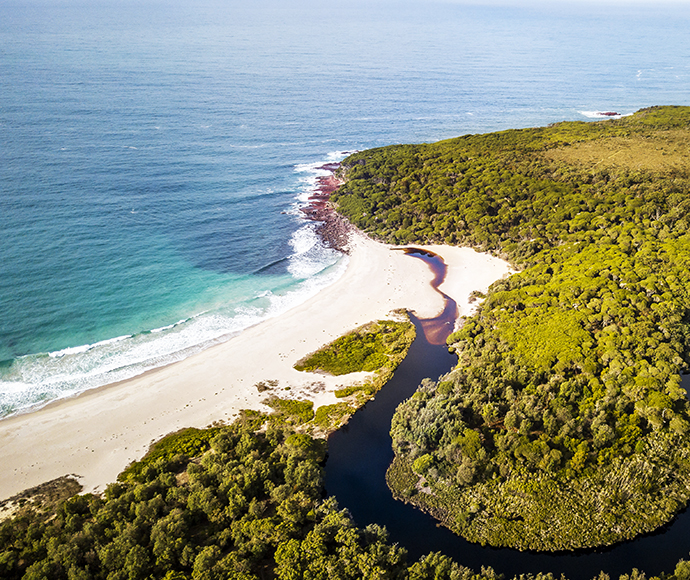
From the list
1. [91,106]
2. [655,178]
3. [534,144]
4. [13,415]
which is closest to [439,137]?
[534,144]

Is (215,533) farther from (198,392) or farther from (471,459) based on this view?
(471,459)

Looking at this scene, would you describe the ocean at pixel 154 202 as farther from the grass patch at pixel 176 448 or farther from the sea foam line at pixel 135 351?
the grass patch at pixel 176 448

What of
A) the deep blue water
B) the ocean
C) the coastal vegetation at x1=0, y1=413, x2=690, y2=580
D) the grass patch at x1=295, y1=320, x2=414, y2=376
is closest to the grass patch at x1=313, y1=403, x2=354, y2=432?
the coastal vegetation at x1=0, y1=413, x2=690, y2=580

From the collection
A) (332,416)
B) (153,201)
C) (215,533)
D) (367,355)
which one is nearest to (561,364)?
(367,355)

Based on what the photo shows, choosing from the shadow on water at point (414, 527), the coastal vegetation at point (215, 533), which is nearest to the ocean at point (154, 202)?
the coastal vegetation at point (215, 533)

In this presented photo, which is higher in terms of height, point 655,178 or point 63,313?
point 655,178

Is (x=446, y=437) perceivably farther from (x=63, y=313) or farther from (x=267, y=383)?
(x=63, y=313)

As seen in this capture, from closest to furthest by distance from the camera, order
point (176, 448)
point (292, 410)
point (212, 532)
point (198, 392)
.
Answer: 1. point (212, 532)
2. point (176, 448)
3. point (292, 410)
4. point (198, 392)
